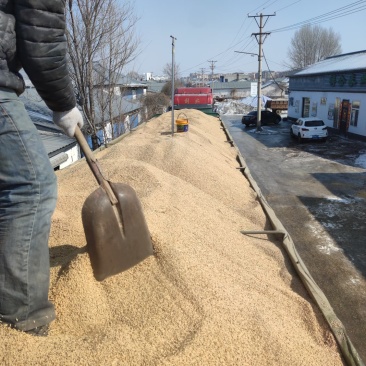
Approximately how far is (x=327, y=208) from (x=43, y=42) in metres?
9.25

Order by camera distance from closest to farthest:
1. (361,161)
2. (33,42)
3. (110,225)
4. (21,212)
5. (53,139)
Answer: (33,42)
(21,212)
(110,225)
(53,139)
(361,161)

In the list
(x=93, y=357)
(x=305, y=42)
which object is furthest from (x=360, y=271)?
(x=305, y=42)

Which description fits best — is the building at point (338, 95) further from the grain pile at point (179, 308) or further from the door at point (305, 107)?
the grain pile at point (179, 308)

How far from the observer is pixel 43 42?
6.70ft

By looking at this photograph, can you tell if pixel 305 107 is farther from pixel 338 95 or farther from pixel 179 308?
pixel 179 308

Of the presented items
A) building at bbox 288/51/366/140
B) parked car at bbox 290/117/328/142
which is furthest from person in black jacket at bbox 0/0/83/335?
building at bbox 288/51/366/140

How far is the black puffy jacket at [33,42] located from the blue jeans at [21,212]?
0.16 m

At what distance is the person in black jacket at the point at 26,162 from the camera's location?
200cm

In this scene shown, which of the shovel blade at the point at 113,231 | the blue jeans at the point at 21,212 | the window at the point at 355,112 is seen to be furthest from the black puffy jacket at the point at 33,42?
the window at the point at 355,112

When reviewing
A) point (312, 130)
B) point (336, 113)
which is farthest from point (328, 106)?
point (312, 130)

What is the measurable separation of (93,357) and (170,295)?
0.78 metres

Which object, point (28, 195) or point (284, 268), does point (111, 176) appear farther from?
point (28, 195)

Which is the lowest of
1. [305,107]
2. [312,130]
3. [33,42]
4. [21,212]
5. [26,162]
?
[312,130]

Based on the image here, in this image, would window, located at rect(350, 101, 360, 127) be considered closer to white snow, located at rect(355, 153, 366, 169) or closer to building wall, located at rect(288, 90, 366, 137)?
building wall, located at rect(288, 90, 366, 137)
